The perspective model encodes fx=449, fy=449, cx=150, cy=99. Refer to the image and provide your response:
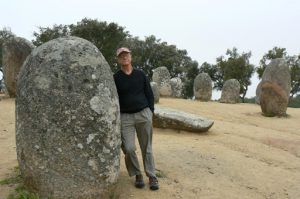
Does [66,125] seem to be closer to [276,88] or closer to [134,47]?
[276,88]

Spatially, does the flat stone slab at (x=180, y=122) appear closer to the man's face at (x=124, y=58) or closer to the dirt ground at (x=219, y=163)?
the dirt ground at (x=219, y=163)

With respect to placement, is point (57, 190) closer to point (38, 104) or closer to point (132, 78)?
point (38, 104)

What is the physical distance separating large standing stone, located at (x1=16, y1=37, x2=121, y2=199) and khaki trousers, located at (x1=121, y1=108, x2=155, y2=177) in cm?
58

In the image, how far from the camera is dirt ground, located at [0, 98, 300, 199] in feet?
24.1

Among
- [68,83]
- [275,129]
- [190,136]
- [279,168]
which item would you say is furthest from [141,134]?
[275,129]

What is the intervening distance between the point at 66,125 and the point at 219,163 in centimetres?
401

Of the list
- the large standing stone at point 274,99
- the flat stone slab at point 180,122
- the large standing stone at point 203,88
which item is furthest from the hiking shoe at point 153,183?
the large standing stone at point 203,88

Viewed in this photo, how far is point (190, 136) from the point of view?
38.5ft

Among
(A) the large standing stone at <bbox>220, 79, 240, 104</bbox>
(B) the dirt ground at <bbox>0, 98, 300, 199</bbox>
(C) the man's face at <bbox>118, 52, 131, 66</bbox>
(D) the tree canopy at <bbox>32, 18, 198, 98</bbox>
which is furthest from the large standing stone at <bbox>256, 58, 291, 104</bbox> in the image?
(D) the tree canopy at <bbox>32, 18, 198, 98</bbox>

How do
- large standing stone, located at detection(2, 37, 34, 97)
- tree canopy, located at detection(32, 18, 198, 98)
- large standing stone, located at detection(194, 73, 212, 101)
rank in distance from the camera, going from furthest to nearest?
tree canopy, located at detection(32, 18, 198, 98)
large standing stone, located at detection(194, 73, 212, 101)
large standing stone, located at detection(2, 37, 34, 97)

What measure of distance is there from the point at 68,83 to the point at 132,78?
120cm

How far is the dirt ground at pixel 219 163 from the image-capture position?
7.35m

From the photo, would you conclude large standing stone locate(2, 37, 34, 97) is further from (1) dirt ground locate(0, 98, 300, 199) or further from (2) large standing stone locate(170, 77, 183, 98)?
(2) large standing stone locate(170, 77, 183, 98)

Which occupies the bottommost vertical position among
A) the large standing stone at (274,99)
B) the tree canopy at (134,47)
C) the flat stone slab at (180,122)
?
the flat stone slab at (180,122)
